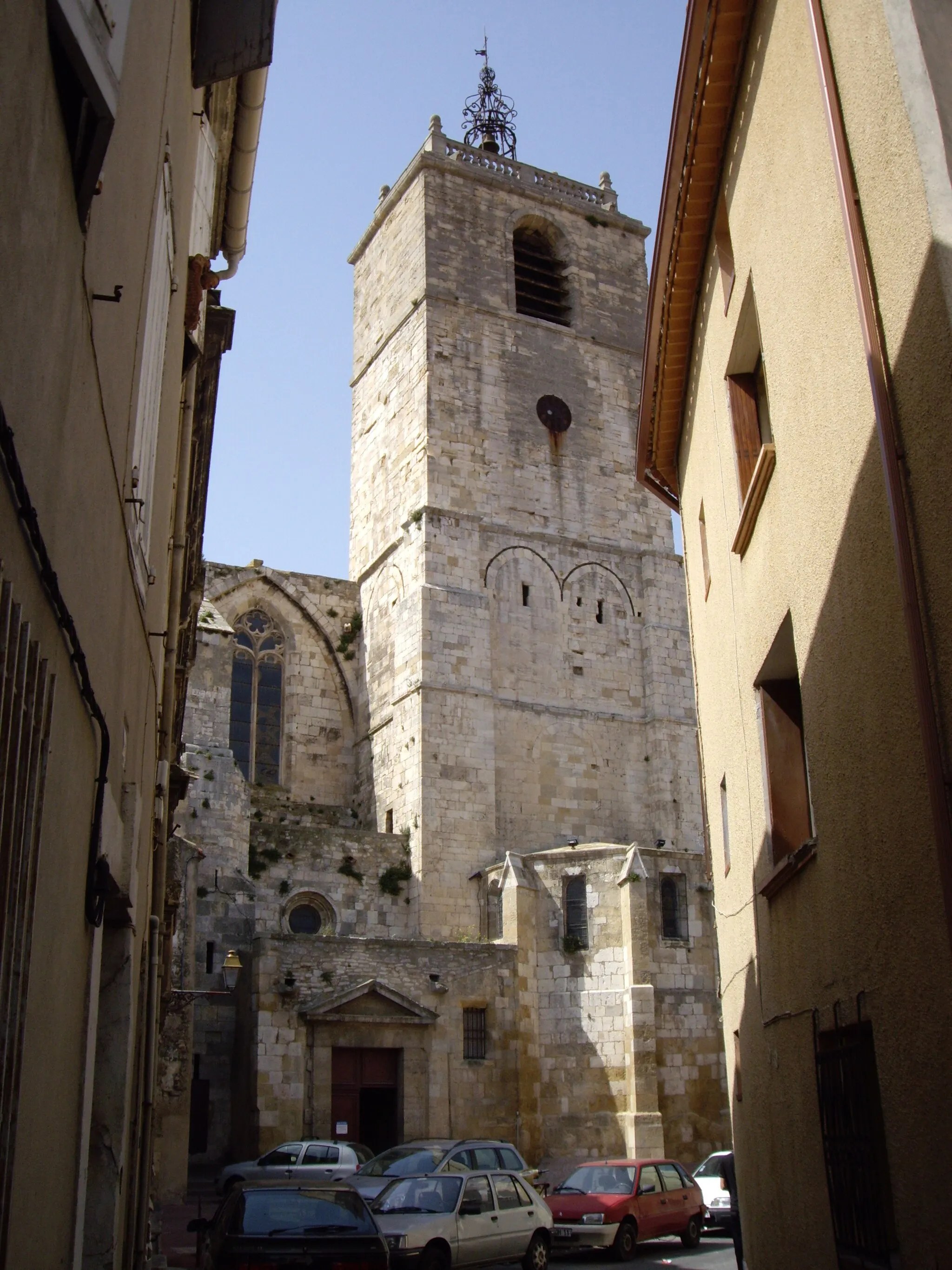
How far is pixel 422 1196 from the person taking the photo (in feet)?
40.6

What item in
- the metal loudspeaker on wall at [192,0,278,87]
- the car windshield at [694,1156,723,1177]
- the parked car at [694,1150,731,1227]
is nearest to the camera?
the metal loudspeaker on wall at [192,0,278,87]

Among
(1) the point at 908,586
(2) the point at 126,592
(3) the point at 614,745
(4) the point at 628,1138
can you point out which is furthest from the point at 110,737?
(3) the point at 614,745

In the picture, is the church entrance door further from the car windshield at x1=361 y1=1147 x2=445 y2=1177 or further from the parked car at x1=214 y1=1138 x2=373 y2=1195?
the car windshield at x1=361 y1=1147 x2=445 y2=1177

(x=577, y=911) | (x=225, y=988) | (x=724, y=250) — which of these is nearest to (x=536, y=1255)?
(x=724, y=250)

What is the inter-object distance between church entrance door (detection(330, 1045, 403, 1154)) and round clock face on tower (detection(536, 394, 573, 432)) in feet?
49.0

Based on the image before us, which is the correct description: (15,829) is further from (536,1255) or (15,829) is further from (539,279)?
(539,279)

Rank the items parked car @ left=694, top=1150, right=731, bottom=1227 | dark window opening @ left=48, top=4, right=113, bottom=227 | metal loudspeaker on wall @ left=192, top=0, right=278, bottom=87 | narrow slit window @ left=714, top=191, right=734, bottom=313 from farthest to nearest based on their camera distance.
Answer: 1. parked car @ left=694, top=1150, right=731, bottom=1227
2. narrow slit window @ left=714, top=191, right=734, bottom=313
3. metal loudspeaker on wall @ left=192, top=0, right=278, bottom=87
4. dark window opening @ left=48, top=4, right=113, bottom=227

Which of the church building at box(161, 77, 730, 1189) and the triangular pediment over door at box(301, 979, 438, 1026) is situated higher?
the church building at box(161, 77, 730, 1189)

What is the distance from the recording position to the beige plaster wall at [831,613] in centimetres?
507

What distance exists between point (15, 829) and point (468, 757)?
22981 millimetres

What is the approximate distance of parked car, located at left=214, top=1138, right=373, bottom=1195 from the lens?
51.9ft

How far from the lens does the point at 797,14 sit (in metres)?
6.65

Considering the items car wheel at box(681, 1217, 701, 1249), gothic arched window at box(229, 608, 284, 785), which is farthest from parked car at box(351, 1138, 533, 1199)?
gothic arched window at box(229, 608, 284, 785)

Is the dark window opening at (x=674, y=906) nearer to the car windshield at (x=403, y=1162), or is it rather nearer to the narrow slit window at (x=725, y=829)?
the car windshield at (x=403, y=1162)
